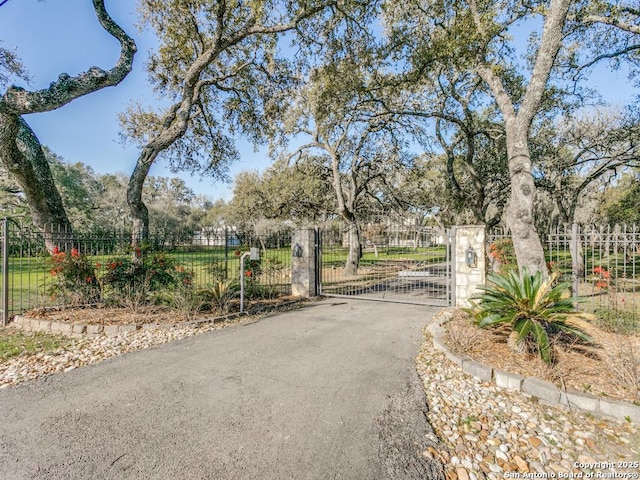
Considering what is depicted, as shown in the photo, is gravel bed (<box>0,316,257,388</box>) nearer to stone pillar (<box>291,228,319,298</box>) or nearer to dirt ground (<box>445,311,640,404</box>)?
stone pillar (<box>291,228,319,298</box>)

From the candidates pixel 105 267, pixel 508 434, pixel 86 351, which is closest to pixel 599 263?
pixel 508 434

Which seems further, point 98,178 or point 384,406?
point 98,178

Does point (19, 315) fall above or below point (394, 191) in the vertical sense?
below

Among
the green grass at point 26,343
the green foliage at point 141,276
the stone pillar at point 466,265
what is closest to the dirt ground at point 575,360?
the stone pillar at point 466,265

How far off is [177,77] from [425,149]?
32.5 ft

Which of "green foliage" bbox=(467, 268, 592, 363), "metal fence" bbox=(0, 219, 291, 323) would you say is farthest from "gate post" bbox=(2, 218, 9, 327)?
"green foliage" bbox=(467, 268, 592, 363)

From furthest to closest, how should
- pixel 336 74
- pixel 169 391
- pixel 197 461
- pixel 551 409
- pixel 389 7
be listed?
pixel 336 74
pixel 389 7
pixel 169 391
pixel 551 409
pixel 197 461

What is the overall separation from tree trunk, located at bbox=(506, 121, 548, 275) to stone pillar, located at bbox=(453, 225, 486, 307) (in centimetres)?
116

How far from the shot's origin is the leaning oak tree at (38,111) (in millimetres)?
6410

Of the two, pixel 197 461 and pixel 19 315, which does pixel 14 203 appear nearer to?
pixel 19 315

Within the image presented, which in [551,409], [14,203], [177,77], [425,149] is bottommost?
[551,409]

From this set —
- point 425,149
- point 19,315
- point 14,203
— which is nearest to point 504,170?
point 425,149

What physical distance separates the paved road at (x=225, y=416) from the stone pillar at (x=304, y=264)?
157 inches

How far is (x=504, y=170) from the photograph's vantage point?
12953 mm
